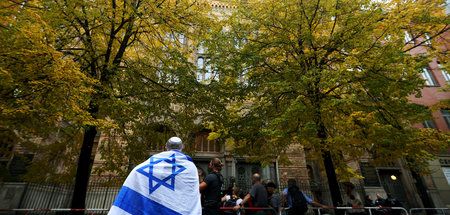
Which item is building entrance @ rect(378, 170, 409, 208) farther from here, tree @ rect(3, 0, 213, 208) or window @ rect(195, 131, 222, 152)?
tree @ rect(3, 0, 213, 208)

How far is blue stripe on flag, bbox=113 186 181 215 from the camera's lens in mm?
2311

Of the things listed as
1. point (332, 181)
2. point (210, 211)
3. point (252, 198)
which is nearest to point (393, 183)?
point (332, 181)

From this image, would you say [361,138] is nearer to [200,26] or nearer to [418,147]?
[418,147]

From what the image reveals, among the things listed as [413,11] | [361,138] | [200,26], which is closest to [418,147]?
[361,138]

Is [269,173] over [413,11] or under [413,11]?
under

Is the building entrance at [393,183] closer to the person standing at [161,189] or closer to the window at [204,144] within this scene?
the window at [204,144]

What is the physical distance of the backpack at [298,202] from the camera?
563 centimetres

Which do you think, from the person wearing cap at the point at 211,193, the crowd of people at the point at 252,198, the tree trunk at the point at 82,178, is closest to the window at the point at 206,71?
the crowd of people at the point at 252,198

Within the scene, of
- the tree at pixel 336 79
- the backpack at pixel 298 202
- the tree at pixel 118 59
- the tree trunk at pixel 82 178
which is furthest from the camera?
the tree trunk at pixel 82 178

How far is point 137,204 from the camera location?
235 cm

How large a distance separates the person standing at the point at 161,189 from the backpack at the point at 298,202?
4.02 metres

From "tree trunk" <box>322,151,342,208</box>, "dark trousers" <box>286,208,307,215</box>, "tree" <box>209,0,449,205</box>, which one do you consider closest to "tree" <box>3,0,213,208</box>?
"tree" <box>209,0,449,205</box>

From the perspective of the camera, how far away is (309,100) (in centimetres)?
834

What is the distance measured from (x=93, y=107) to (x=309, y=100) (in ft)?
26.3
